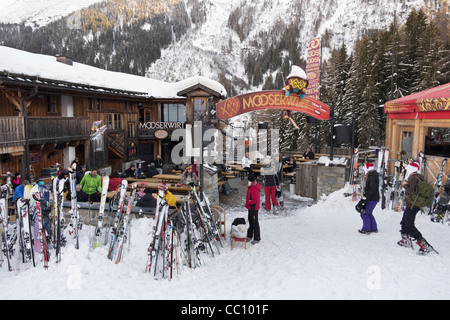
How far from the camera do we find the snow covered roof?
1398 cm

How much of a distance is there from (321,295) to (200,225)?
3.06m

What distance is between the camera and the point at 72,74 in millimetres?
17594

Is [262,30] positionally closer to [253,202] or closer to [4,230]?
[253,202]

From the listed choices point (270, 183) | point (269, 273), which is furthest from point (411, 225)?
point (270, 183)

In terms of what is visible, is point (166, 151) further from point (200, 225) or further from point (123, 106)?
point (200, 225)

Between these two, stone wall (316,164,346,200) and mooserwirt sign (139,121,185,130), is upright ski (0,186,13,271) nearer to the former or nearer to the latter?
stone wall (316,164,346,200)

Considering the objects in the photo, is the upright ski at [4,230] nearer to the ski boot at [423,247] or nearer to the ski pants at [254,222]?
the ski pants at [254,222]

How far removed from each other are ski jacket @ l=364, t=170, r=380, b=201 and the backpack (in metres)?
0.96

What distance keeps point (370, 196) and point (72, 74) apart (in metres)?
16.7

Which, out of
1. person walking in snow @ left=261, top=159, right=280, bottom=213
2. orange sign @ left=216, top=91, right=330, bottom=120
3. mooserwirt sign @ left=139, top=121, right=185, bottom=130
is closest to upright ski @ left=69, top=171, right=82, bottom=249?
orange sign @ left=216, top=91, right=330, bottom=120

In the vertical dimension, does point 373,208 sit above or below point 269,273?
above

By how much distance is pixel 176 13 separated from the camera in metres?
157

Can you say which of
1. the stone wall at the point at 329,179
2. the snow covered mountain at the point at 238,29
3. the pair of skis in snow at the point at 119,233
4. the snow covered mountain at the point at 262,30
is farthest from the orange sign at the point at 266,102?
the snow covered mountain at the point at 262,30

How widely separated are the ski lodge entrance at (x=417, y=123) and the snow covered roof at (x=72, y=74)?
13143 millimetres
